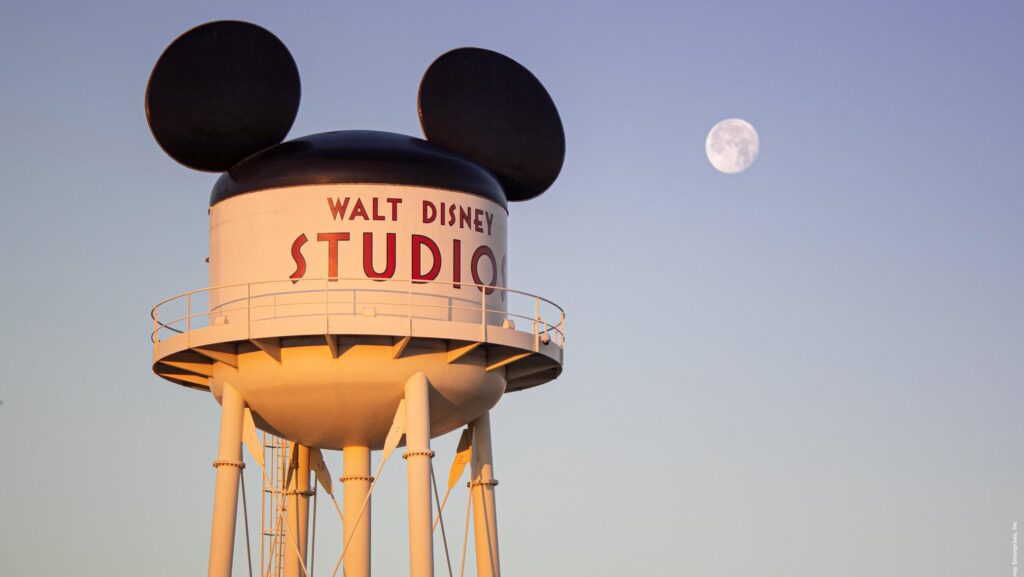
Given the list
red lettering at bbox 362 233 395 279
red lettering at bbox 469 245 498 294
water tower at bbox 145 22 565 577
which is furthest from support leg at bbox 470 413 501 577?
red lettering at bbox 362 233 395 279

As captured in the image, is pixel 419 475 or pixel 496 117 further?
pixel 496 117

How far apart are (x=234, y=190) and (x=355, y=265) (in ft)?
8.80

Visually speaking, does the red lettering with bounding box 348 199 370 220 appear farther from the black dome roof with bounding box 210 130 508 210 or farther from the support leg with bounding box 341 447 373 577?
the support leg with bounding box 341 447 373 577

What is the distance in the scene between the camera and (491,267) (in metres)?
30.2

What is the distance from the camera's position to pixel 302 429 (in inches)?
1190

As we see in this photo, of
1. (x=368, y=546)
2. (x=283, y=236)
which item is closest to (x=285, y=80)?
(x=283, y=236)

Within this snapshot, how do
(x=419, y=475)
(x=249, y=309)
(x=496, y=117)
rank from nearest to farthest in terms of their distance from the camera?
1. (x=419, y=475)
2. (x=249, y=309)
3. (x=496, y=117)

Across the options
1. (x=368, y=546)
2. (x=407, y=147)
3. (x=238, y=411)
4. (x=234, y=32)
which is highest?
(x=234, y=32)

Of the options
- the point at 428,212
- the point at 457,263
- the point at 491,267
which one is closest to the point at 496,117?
the point at 491,267

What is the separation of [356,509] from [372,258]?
196 inches

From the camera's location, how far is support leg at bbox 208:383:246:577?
29047mm

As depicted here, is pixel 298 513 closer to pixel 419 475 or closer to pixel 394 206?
pixel 419 475

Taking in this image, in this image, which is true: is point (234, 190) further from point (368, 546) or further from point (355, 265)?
point (368, 546)

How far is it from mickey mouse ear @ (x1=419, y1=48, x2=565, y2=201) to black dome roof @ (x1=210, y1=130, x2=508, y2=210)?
124 centimetres
